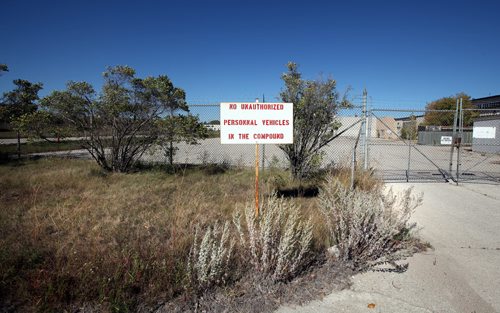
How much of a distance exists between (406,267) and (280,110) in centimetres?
297

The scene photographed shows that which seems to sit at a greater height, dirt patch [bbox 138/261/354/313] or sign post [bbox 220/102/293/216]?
sign post [bbox 220/102/293/216]

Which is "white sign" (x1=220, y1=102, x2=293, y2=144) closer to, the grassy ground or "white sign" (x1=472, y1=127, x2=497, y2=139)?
the grassy ground

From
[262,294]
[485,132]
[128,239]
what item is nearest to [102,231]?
[128,239]

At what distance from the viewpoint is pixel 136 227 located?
4.52m

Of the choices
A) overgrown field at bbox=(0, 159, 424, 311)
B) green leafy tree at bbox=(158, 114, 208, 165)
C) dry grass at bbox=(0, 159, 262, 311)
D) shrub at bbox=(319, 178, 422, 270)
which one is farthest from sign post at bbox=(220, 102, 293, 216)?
green leafy tree at bbox=(158, 114, 208, 165)

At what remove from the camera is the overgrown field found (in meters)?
2.76

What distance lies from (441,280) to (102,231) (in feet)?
15.0

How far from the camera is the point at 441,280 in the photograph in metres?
3.11

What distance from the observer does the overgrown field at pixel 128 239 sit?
2.76 m

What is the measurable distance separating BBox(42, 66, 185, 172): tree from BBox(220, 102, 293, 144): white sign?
449cm

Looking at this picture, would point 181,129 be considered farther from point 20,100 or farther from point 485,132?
point 485,132

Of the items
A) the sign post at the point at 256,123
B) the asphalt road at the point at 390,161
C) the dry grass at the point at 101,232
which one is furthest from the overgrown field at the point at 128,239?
the asphalt road at the point at 390,161

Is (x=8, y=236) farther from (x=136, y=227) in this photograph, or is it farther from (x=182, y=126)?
(x=182, y=126)

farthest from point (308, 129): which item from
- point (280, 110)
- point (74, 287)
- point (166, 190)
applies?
→ point (74, 287)
